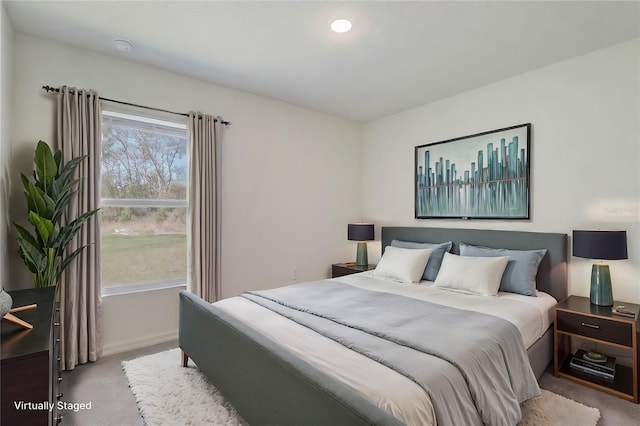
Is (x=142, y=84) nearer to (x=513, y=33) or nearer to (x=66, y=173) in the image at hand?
(x=66, y=173)

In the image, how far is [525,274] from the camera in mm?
2893

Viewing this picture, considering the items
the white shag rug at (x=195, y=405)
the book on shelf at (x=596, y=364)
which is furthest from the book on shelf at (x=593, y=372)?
the white shag rug at (x=195, y=405)

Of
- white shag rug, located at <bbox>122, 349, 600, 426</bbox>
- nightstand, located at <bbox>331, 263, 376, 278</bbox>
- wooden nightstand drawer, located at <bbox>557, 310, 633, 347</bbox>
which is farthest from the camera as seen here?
nightstand, located at <bbox>331, 263, 376, 278</bbox>

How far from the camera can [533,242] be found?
3.12 m

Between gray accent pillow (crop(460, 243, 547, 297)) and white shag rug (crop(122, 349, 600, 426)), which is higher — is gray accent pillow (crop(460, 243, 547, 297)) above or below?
above

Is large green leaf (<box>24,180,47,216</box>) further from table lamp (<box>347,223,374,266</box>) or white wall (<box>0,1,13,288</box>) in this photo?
table lamp (<box>347,223,374,266</box>)

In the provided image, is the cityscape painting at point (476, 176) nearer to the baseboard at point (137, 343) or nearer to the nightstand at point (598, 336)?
the nightstand at point (598, 336)

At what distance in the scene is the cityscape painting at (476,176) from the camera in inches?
130

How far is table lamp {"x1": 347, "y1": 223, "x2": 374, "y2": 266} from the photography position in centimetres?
444

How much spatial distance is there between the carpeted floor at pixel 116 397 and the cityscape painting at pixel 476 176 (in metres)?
1.57

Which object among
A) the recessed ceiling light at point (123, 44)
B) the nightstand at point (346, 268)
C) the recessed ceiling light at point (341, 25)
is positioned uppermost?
the recessed ceiling light at point (123, 44)

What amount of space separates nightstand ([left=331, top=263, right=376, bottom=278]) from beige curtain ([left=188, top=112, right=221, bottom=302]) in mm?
1644

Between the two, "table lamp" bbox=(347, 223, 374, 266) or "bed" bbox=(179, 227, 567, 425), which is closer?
"bed" bbox=(179, 227, 567, 425)

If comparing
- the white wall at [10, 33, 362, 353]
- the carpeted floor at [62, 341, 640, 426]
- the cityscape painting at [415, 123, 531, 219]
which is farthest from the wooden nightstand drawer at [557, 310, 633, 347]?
the white wall at [10, 33, 362, 353]
